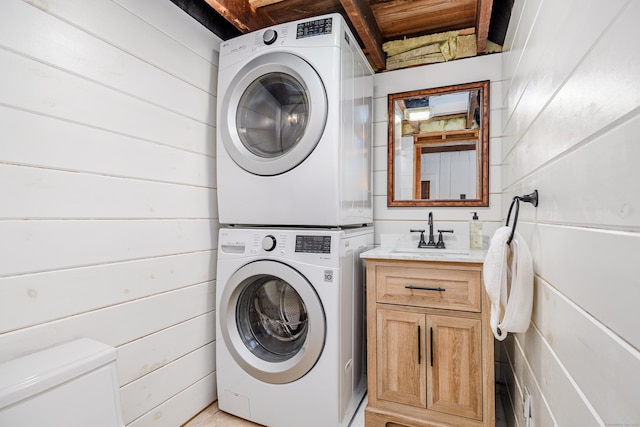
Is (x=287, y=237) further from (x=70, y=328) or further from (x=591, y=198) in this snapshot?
(x=591, y=198)

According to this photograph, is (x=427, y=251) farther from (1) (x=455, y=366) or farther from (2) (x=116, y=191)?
(2) (x=116, y=191)

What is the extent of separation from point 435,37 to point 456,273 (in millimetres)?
1648

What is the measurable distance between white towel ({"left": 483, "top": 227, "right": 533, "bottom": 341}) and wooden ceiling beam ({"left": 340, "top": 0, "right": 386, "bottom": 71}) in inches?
54.0

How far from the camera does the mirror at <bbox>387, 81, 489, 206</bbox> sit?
2004mm

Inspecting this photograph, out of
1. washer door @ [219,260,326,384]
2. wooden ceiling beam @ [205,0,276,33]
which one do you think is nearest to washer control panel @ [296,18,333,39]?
wooden ceiling beam @ [205,0,276,33]

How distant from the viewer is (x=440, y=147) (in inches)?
81.9

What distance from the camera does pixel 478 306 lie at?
144 centimetres

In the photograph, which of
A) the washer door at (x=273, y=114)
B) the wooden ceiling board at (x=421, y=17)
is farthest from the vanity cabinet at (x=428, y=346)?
the wooden ceiling board at (x=421, y=17)

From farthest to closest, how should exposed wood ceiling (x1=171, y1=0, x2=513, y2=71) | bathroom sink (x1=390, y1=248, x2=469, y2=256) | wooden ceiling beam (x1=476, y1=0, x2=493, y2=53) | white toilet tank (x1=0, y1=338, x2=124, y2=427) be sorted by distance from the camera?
bathroom sink (x1=390, y1=248, x2=469, y2=256) < exposed wood ceiling (x1=171, y1=0, x2=513, y2=71) < wooden ceiling beam (x1=476, y1=0, x2=493, y2=53) < white toilet tank (x1=0, y1=338, x2=124, y2=427)

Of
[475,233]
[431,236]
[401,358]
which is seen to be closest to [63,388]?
[401,358]

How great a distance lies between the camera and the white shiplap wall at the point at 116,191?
3.41 feet

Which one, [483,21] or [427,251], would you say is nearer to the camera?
[483,21]

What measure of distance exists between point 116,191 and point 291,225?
807mm

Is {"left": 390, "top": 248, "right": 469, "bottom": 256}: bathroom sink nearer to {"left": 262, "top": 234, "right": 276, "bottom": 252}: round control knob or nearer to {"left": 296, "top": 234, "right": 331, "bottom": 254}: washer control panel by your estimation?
{"left": 296, "top": 234, "right": 331, "bottom": 254}: washer control panel
